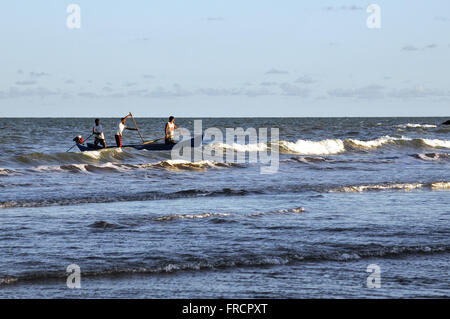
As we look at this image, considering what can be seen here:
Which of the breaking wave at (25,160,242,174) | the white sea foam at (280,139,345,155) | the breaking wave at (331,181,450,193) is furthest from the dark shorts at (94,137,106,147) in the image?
the breaking wave at (331,181,450,193)

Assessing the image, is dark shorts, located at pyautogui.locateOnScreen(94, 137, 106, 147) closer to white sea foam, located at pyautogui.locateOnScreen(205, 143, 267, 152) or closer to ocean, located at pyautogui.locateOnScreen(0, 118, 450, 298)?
white sea foam, located at pyautogui.locateOnScreen(205, 143, 267, 152)

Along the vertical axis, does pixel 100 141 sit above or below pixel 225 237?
above

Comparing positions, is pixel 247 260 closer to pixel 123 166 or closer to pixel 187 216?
pixel 187 216

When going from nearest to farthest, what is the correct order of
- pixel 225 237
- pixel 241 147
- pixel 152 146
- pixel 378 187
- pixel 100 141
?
pixel 225 237, pixel 378 187, pixel 100 141, pixel 152 146, pixel 241 147

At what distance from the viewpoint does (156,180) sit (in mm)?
19516

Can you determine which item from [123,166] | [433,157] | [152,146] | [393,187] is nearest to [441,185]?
[393,187]

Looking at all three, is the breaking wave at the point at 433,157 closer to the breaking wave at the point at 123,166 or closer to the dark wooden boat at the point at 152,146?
the breaking wave at the point at 123,166

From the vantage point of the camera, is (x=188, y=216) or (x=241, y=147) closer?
(x=188, y=216)

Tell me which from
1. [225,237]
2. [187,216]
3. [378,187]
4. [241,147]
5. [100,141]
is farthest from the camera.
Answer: [241,147]

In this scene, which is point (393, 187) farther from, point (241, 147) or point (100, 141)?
point (241, 147)

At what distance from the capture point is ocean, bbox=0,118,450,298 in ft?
23.4

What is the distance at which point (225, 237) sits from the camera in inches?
377
